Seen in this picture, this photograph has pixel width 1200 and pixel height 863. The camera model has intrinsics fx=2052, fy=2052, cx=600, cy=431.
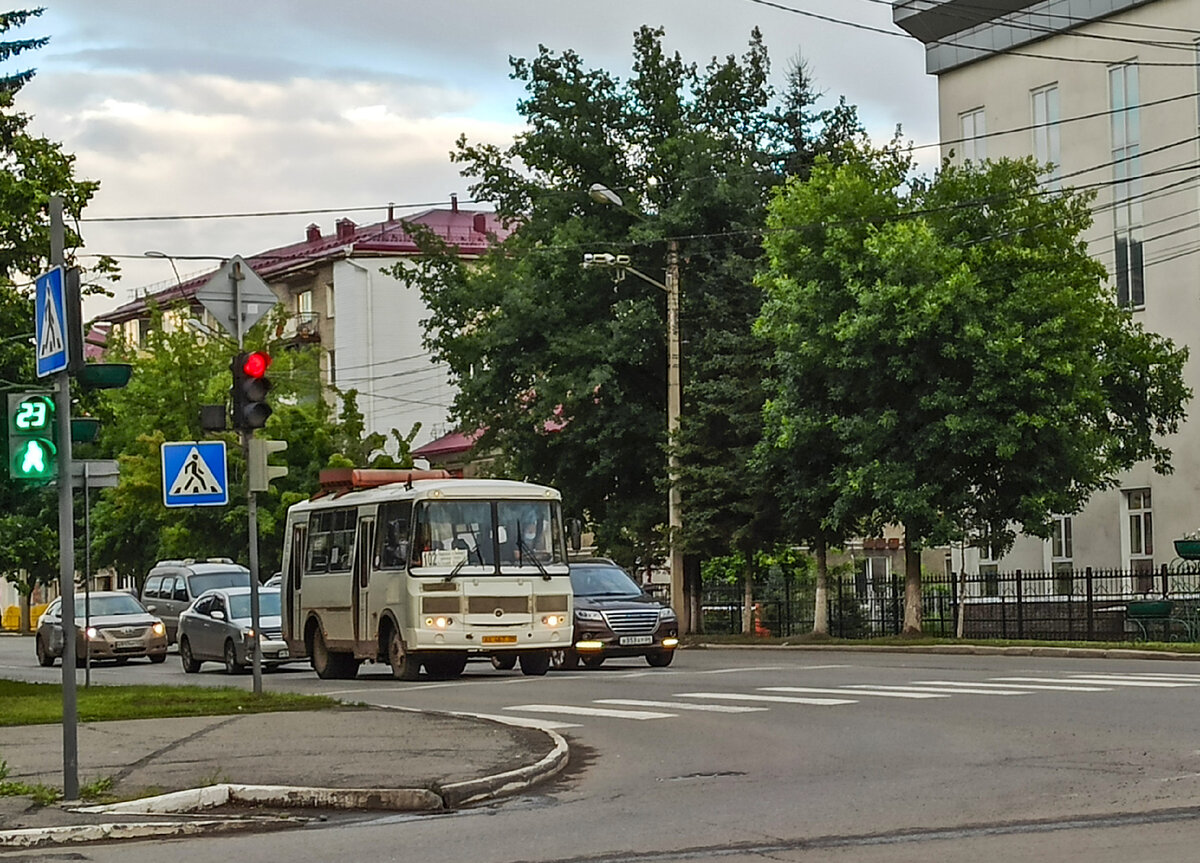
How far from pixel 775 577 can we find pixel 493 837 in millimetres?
43228

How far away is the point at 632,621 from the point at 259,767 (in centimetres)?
1611

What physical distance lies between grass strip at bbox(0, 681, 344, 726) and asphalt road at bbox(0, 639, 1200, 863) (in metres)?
1.85

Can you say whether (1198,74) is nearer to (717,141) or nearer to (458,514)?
(717,141)

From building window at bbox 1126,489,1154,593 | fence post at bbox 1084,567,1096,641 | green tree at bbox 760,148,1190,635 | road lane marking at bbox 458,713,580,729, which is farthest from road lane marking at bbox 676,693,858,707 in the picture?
building window at bbox 1126,489,1154,593

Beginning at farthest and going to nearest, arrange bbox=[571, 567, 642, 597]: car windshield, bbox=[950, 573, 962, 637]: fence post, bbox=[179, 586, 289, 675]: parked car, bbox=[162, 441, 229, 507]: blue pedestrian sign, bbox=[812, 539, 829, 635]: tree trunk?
bbox=[812, 539, 829, 635]: tree trunk, bbox=[950, 573, 962, 637]: fence post, bbox=[179, 586, 289, 675]: parked car, bbox=[571, 567, 642, 597]: car windshield, bbox=[162, 441, 229, 507]: blue pedestrian sign

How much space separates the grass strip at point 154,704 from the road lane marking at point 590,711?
2.02 metres

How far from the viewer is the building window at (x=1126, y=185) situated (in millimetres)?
50094

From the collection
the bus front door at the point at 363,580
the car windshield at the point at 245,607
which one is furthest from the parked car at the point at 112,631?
the bus front door at the point at 363,580

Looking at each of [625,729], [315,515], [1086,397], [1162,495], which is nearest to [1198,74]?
[1162,495]

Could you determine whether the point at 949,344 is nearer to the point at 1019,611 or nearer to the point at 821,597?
the point at 1019,611

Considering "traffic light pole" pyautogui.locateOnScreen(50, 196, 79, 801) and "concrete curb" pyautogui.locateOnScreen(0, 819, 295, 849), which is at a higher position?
"traffic light pole" pyautogui.locateOnScreen(50, 196, 79, 801)

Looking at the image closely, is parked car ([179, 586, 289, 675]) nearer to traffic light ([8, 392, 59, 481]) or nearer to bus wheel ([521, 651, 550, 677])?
bus wheel ([521, 651, 550, 677])

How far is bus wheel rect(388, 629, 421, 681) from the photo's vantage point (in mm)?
27844

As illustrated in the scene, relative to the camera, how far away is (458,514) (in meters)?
27.6
